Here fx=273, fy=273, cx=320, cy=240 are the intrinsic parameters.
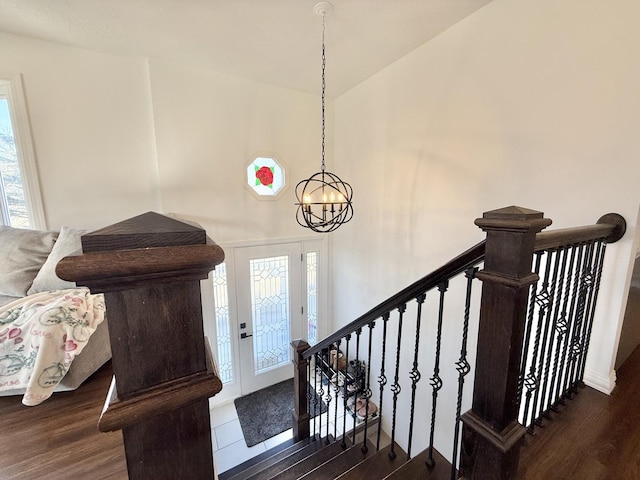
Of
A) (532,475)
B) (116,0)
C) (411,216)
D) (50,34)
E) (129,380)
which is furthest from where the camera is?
(411,216)

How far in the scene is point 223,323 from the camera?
3.72 meters

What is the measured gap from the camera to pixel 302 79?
3516 millimetres

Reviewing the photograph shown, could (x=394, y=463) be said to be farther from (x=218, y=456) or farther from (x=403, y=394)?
(x=218, y=456)

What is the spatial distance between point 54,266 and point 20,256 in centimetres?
41

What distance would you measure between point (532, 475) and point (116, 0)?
392 cm

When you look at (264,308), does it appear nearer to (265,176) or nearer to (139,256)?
(265,176)

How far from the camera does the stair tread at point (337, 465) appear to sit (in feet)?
5.44

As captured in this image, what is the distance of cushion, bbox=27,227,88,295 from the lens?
6.18 feet

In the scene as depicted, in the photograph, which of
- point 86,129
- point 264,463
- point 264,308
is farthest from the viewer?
point 264,308

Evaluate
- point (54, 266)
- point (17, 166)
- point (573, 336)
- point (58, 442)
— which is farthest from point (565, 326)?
point (17, 166)

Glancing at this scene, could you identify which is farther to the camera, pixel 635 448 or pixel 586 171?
pixel 586 171

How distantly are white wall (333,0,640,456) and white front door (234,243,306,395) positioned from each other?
122 centimetres

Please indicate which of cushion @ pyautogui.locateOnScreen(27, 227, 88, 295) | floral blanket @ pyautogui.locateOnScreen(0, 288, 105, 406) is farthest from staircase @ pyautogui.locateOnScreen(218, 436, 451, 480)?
cushion @ pyautogui.locateOnScreen(27, 227, 88, 295)

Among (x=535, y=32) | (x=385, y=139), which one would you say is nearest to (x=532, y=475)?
(x=535, y=32)
